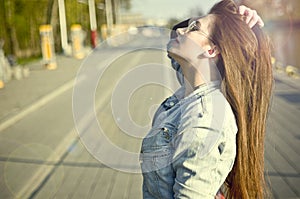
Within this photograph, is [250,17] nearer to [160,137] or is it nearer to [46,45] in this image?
[160,137]

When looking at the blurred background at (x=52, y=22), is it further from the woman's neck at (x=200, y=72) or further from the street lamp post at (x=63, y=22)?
the woman's neck at (x=200, y=72)

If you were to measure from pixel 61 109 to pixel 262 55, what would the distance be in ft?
27.5

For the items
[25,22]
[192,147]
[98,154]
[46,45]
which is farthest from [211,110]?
[25,22]

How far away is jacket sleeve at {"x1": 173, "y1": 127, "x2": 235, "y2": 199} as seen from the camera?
4.08 ft

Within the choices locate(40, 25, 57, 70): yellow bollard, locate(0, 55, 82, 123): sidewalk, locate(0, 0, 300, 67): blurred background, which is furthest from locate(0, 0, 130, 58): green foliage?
locate(0, 55, 82, 123): sidewalk

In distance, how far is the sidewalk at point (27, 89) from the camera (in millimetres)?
9562

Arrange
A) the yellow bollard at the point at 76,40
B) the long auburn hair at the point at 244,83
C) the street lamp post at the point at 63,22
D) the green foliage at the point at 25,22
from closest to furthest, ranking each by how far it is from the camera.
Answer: the long auburn hair at the point at 244,83 < the yellow bollard at the point at 76,40 < the street lamp post at the point at 63,22 < the green foliage at the point at 25,22

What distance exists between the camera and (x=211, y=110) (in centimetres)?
129

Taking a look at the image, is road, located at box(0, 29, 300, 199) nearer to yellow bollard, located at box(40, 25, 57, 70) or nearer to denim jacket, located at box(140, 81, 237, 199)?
denim jacket, located at box(140, 81, 237, 199)

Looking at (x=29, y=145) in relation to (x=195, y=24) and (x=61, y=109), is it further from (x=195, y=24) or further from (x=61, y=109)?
(x=195, y=24)

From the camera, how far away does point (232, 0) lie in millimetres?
1509

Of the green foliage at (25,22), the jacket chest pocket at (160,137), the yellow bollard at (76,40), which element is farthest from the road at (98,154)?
the green foliage at (25,22)

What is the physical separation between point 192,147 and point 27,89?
11.7 meters

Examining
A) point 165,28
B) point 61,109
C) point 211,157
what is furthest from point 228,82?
point 61,109
